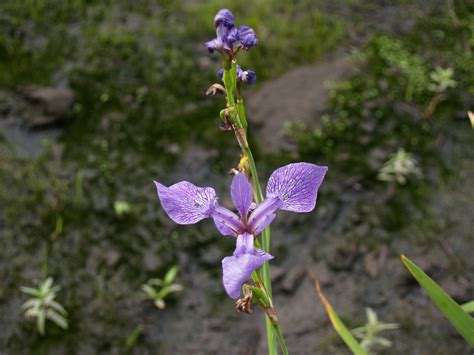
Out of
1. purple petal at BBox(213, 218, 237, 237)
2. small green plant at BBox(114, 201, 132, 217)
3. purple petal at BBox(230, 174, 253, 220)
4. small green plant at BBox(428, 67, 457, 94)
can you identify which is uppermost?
purple petal at BBox(230, 174, 253, 220)

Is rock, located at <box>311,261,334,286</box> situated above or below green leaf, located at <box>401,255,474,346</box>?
below

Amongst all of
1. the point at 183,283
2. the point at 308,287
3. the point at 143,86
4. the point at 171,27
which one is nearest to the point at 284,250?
the point at 308,287

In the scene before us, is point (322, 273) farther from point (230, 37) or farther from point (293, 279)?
point (230, 37)

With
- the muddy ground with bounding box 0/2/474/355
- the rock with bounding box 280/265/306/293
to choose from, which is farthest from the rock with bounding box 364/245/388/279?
the rock with bounding box 280/265/306/293

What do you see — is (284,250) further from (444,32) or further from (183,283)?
(444,32)

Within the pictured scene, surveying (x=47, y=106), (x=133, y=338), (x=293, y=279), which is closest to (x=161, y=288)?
(x=133, y=338)

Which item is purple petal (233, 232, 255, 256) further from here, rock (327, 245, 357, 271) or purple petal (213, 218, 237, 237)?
rock (327, 245, 357, 271)
